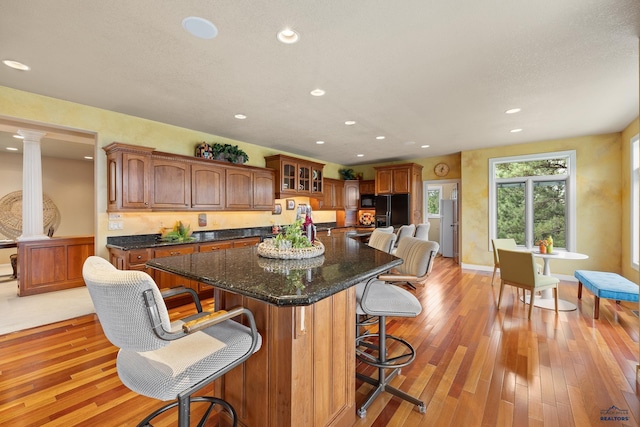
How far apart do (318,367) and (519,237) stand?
19.1ft

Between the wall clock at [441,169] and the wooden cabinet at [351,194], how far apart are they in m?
2.03

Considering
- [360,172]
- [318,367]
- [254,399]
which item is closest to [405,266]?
[318,367]

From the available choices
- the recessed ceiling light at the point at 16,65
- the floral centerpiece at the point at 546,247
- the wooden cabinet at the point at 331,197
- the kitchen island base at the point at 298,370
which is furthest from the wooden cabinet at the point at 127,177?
the floral centerpiece at the point at 546,247

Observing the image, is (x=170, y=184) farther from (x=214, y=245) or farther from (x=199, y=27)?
(x=199, y=27)

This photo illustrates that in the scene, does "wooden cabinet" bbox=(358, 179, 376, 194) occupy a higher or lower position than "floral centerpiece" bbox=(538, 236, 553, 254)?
higher

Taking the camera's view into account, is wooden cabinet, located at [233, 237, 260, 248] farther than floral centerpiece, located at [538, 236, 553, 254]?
Yes

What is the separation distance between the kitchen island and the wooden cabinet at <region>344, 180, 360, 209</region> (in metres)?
5.71

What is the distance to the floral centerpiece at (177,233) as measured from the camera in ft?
12.9

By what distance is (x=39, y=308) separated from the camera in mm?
3557

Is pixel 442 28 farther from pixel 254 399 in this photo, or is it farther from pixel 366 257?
pixel 254 399

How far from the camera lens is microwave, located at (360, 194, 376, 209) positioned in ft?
24.7

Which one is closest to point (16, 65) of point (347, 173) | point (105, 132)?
point (105, 132)

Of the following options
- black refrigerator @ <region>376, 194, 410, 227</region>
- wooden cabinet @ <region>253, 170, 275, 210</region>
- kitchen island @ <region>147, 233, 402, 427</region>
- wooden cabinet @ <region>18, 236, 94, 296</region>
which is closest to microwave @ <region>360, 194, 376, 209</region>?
black refrigerator @ <region>376, 194, 410, 227</region>

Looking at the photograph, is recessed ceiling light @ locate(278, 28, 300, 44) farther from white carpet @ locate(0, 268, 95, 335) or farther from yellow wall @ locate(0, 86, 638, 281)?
white carpet @ locate(0, 268, 95, 335)
